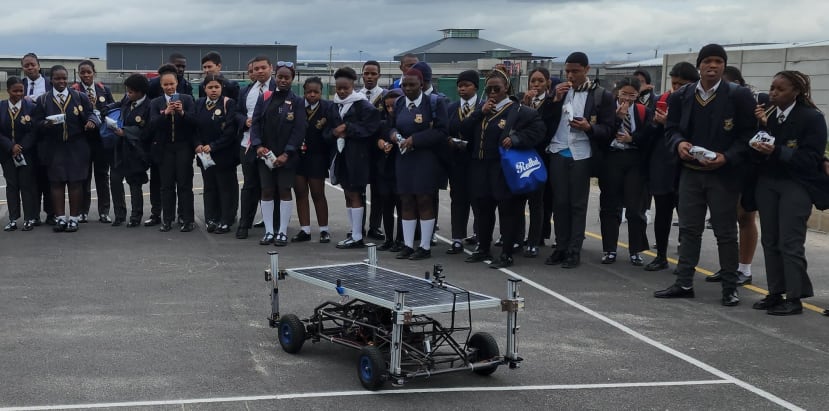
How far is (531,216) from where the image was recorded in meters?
12.0

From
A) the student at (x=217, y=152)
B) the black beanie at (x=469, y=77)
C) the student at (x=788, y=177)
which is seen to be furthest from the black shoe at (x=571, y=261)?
the student at (x=217, y=152)

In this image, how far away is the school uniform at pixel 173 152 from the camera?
1334 cm

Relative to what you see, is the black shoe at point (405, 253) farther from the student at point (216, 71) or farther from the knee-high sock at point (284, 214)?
the student at point (216, 71)

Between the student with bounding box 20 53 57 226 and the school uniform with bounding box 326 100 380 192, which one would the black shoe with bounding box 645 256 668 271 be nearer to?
the school uniform with bounding box 326 100 380 192

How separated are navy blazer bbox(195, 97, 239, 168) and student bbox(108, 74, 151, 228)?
30.0 inches

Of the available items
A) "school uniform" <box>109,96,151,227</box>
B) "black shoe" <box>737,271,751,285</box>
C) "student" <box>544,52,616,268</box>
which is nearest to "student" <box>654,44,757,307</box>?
"black shoe" <box>737,271,751,285</box>

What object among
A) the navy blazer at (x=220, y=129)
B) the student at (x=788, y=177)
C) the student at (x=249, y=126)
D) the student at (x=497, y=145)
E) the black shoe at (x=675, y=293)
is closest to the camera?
the student at (x=788, y=177)

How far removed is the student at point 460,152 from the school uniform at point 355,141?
106 centimetres

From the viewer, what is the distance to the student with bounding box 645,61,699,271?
10938 mm

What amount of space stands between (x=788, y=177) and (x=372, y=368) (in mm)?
4699

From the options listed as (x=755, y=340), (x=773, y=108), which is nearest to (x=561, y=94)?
(x=773, y=108)

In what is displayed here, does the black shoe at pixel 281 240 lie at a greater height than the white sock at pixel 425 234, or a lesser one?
lesser

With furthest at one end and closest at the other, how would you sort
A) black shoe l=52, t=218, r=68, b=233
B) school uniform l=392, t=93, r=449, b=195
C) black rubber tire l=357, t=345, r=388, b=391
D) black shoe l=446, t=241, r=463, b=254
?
black shoe l=52, t=218, r=68, b=233 → black shoe l=446, t=241, r=463, b=254 → school uniform l=392, t=93, r=449, b=195 → black rubber tire l=357, t=345, r=388, b=391

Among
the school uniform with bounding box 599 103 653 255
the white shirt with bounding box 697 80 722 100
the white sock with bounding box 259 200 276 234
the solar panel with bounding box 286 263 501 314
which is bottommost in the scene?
the white sock with bounding box 259 200 276 234
